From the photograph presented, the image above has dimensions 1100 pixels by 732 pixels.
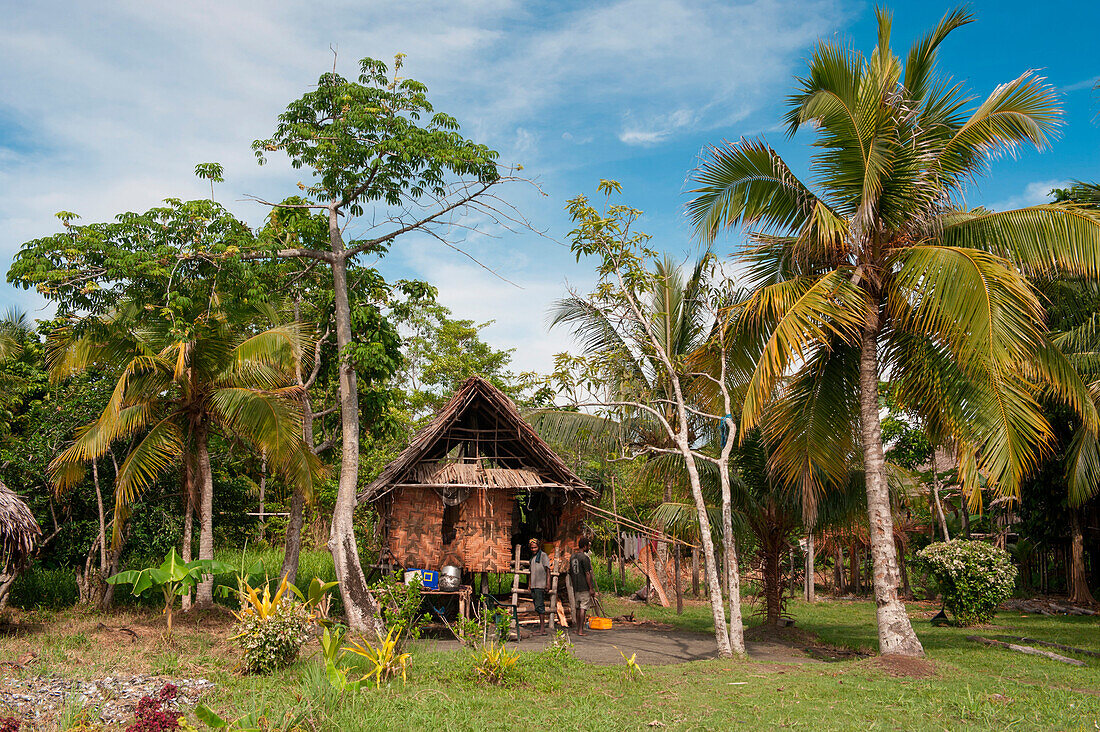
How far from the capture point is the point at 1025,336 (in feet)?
29.4

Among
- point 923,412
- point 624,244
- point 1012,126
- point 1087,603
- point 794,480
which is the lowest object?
point 1087,603

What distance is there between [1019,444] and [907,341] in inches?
78.8

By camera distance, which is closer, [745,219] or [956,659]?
[956,659]

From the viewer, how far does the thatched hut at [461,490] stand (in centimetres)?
1205

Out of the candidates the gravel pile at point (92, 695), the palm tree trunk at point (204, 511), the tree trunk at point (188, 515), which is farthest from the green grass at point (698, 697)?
the tree trunk at point (188, 515)

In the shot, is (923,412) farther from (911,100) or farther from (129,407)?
(129,407)

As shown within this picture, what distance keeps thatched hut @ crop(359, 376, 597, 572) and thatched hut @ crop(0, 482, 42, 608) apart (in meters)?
4.57

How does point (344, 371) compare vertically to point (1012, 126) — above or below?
below

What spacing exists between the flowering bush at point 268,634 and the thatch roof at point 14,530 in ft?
13.3

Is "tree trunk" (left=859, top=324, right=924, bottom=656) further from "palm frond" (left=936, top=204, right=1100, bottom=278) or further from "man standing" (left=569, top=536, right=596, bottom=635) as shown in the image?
"man standing" (left=569, top=536, right=596, bottom=635)

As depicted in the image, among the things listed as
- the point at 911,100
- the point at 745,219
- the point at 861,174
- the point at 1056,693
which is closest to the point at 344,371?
the point at 745,219

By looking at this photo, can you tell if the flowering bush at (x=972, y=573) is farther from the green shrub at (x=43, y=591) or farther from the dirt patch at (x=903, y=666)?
the green shrub at (x=43, y=591)

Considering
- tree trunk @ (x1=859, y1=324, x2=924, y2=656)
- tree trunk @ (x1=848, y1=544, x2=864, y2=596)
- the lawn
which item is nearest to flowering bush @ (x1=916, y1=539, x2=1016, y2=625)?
the lawn

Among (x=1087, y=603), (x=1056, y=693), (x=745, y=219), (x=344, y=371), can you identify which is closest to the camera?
(x=1056, y=693)
